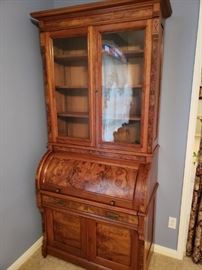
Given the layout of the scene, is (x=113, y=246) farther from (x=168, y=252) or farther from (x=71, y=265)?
(x=168, y=252)

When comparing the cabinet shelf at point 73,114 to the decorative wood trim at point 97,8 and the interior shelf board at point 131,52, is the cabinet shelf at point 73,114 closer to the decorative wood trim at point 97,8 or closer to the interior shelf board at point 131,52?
the interior shelf board at point 131,52

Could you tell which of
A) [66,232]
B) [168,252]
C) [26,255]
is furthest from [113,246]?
[26,255]

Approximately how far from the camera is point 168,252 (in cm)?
200

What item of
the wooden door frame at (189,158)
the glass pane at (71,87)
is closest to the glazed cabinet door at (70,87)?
the glass pane at (71,87)

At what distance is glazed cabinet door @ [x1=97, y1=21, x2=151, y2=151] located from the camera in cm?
147

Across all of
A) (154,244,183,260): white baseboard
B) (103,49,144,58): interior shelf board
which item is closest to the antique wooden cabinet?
(103,49,144,58): interior shelf board

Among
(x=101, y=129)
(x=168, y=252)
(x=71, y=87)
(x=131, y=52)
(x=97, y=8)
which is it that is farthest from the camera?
(x=168, y=252)

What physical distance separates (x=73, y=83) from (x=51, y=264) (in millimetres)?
1629

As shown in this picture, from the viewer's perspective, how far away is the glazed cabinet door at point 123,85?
1.47 metres

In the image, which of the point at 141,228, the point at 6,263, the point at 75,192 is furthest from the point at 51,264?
the point at 141,228

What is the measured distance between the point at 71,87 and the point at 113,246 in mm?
1325

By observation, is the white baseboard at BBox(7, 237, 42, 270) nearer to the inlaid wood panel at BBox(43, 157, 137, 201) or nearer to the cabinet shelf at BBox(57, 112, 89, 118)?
the inlaid wood panel at BBox(43, 157, 137, 201)

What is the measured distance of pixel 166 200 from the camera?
192 centimetres

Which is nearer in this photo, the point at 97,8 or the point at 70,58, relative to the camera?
the point at 97,8
